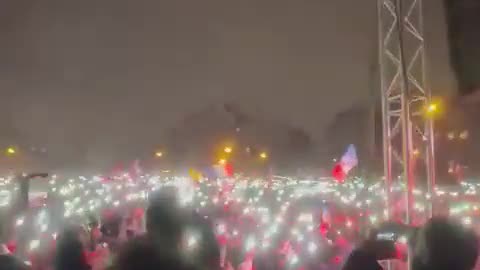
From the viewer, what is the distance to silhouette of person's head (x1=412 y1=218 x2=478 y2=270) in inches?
115

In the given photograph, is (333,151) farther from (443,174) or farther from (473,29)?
(473,29)

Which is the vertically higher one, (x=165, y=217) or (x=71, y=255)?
(x=165, y=217)

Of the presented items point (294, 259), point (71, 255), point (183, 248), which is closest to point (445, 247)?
point (183, 248)

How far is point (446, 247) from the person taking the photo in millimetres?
2928

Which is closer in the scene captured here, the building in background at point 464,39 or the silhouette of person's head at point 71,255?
the silhouette of person's head at point 71,255

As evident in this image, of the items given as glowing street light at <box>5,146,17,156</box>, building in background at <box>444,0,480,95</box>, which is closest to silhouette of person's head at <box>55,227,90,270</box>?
building in background at <box>444,0,480,95</box>

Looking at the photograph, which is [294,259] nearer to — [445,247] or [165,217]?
[165,217]

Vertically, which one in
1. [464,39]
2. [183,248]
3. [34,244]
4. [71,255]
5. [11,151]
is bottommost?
[34,244]

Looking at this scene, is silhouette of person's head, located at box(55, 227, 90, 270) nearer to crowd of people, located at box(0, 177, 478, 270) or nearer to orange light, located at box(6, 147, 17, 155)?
crowd of people, located at box(0, 177, 478, 270)

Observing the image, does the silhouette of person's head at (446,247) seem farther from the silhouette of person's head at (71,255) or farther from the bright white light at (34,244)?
the bright white light at (34,244)

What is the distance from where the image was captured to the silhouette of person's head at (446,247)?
2.92 m

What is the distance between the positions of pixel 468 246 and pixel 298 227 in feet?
37.1

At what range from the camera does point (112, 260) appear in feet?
9.26

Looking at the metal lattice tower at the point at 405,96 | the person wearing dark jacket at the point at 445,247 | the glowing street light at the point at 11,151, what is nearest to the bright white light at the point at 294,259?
the metal lattice tower at the point at 405,96
